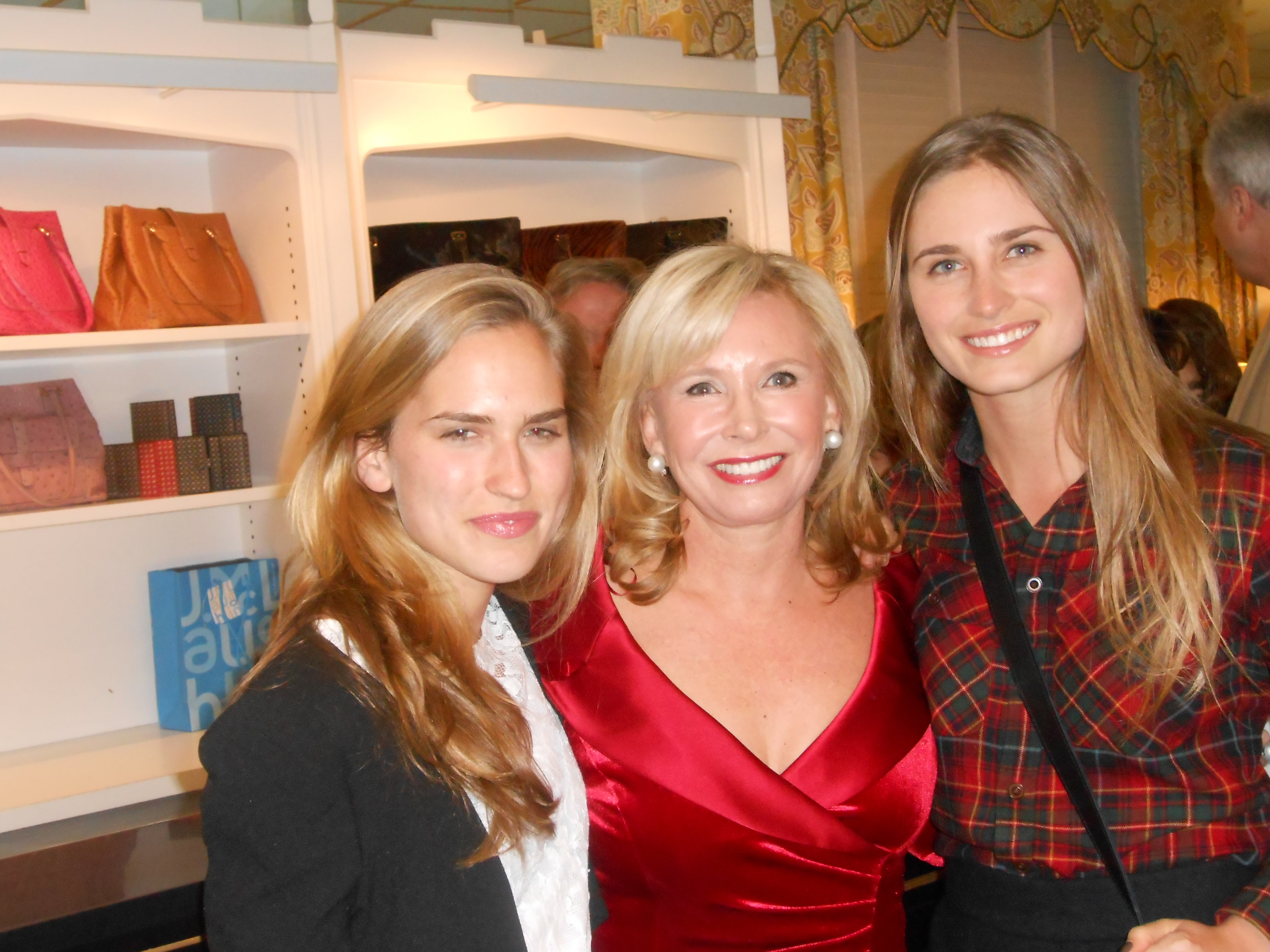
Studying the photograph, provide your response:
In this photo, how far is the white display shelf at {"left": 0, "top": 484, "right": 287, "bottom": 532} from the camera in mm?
2154

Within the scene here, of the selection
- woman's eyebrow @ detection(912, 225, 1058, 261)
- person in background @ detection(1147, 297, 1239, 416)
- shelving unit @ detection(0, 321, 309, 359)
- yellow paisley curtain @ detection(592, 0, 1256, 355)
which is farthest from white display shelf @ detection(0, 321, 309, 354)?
person in background @ detection(1147, 297, 1239, 416)

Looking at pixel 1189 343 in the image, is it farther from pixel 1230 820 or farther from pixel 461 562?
pixel 461 562

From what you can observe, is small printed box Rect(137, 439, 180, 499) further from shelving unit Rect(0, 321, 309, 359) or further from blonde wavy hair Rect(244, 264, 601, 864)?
blonde wavy hair Rect(244, 264, 601, 864)

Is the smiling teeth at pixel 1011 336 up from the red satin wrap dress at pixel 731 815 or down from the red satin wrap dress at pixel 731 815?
up

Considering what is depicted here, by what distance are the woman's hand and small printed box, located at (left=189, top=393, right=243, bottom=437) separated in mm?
1926

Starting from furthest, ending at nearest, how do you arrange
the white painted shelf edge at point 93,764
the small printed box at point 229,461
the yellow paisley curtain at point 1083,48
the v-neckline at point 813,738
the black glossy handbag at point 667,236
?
the yellow paisley curtain at point 1083,48
the black glossy handbag at point 667,236
the small printed box at point 229,461
the white painted shelf edge at point 93,764
the v-neckline at point 813,738

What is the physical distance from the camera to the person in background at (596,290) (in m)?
2.68

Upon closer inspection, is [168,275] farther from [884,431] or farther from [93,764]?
[884,431]

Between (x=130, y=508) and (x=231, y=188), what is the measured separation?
0.73 meters

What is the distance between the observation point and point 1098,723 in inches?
57.1

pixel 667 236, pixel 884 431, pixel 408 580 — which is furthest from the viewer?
pixel 667 236

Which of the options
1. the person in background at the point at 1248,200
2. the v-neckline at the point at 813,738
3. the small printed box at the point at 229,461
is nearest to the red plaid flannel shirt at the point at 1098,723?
the v-neckline at the point at 813,738

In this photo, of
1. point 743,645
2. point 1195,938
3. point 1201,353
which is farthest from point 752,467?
point 1201,353

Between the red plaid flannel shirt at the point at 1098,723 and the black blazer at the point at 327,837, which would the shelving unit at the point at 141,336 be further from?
the red plaid flannel shirt at the point at 1098,723
